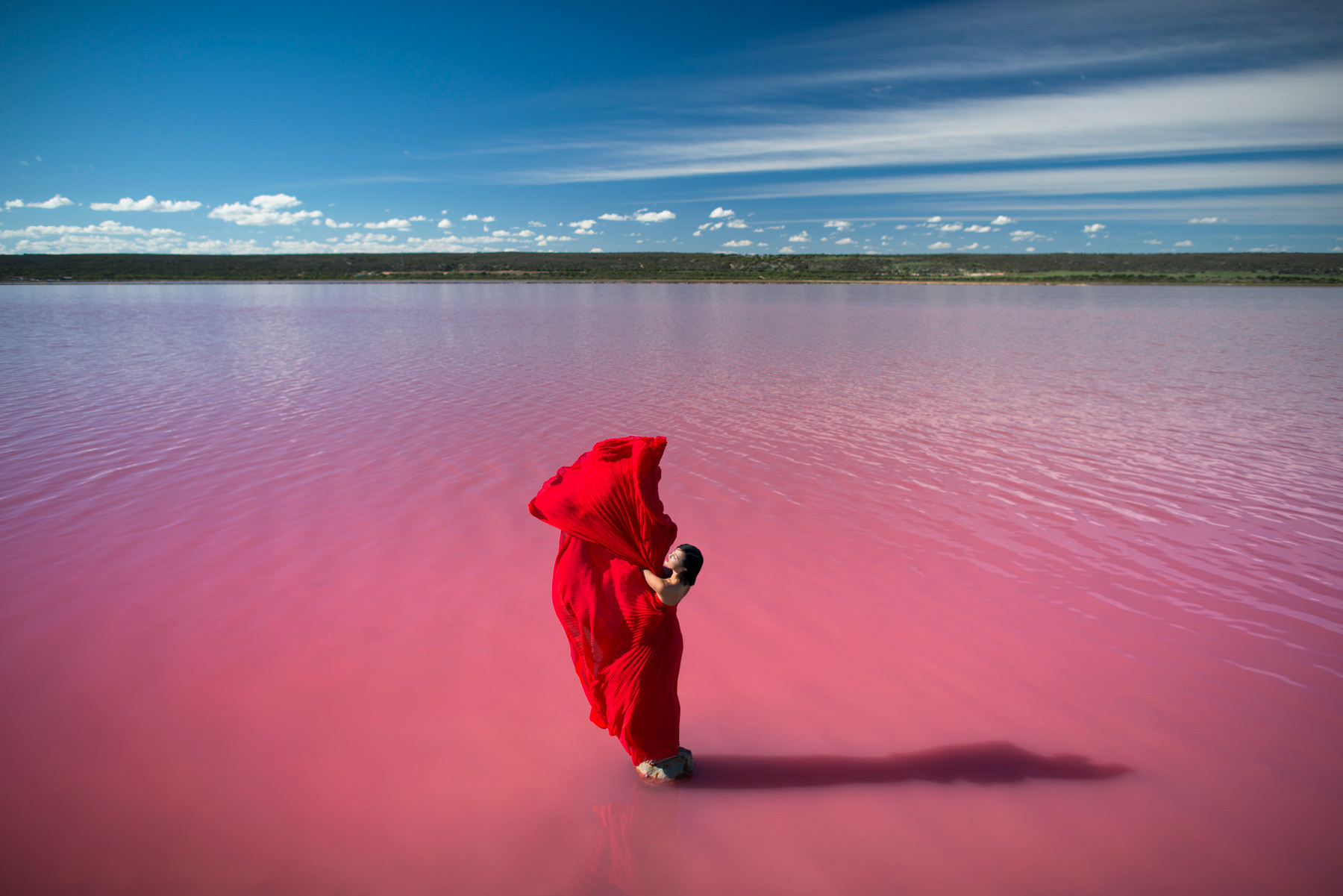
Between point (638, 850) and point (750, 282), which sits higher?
point (750, 282)

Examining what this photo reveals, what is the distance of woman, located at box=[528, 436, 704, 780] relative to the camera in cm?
273

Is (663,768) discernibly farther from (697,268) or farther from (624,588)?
(697,268)

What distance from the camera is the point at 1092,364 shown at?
49.0 ft

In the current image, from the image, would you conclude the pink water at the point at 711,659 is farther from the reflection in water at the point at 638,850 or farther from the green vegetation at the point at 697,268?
the green vegetation at the point at 697,268

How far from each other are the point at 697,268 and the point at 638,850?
99109 millimetres

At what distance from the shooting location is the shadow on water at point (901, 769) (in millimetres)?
3066

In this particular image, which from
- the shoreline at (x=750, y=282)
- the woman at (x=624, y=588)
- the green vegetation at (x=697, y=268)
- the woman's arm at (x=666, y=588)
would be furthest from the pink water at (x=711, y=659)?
the green vegetation at (x=697, y=268)

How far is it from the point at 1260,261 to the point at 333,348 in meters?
129

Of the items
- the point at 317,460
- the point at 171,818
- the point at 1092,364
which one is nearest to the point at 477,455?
the point at 317,460

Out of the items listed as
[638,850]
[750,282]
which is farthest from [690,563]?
[750,282]

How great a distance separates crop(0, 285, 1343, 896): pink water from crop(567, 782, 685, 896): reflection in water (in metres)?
0.01

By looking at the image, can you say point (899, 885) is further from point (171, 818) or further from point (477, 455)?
point (477, 455)

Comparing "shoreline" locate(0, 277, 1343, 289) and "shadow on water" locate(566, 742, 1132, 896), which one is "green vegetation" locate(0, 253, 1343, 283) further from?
"shadow on water" locate(566, 742, 1132, 896)

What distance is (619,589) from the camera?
9.27 ft
